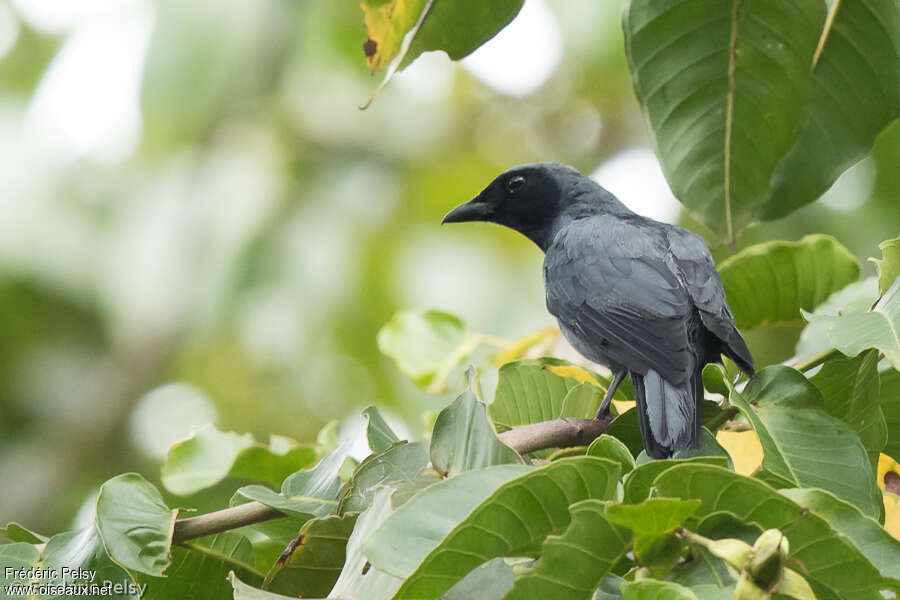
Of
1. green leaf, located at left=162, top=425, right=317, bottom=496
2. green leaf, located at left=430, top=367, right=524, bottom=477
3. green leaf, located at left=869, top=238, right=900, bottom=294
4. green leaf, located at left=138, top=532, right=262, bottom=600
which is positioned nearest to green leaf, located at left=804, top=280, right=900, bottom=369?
green leaf, located at left=869, top=238, right=900, bottom=294

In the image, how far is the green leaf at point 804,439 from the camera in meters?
1.56

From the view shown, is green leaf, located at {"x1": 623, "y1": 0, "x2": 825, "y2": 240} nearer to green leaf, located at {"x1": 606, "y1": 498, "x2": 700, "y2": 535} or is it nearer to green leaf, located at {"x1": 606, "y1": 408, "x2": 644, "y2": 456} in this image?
green leaf, located at {"x1": 606, "y1": 408, "x2": 644, "y2": 456}

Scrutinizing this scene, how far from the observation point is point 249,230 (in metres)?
5.78

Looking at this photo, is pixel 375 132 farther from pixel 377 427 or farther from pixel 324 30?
pixel 377 427

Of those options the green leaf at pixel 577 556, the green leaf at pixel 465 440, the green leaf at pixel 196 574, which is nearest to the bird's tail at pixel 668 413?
the green leaf at pixel 465 440

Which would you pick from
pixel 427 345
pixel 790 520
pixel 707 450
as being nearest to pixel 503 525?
pixel 790 520

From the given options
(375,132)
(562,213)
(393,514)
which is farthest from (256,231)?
(393,514)

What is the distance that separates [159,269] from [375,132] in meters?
1.62

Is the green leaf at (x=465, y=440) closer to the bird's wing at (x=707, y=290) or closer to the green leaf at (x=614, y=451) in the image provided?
the green leaf at (x=614, y=451)

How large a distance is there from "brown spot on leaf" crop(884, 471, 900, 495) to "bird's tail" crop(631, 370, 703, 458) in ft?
1.22

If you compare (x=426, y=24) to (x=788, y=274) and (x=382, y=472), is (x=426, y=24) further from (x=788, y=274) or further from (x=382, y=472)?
(x=788, y=274)

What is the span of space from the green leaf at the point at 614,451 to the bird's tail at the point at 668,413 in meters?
0.32

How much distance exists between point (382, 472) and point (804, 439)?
667 millimetres

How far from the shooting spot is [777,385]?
172 centimetres
